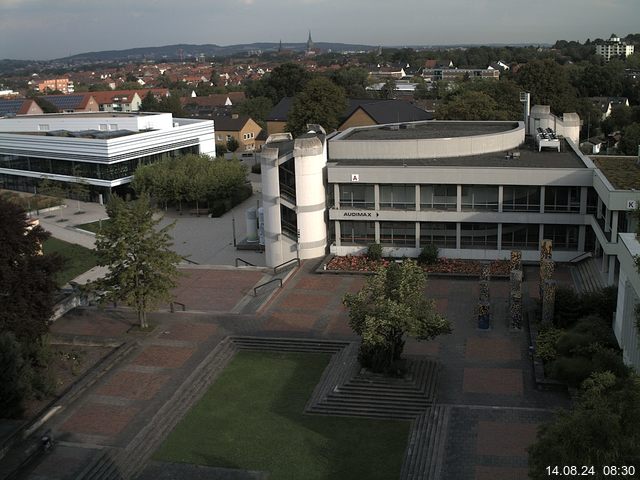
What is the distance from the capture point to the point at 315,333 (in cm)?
2919

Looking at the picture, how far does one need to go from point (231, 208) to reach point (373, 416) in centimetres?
3492

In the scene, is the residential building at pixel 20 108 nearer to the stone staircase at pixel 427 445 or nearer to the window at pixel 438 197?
the window at pixel 438 197

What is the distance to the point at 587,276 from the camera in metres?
34.0

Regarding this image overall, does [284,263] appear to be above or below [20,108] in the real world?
below

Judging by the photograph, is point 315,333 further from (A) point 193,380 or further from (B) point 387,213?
(B) point 387,213

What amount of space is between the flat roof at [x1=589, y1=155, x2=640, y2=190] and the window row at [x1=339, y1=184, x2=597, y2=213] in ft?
5.58

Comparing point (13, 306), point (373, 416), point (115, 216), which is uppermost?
point (115, 216)

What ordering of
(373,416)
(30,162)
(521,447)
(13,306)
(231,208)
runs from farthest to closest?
(30,162)
(231,208)
(13,306)
(373,416)
(521,447)

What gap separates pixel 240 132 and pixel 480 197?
57229 millimetres

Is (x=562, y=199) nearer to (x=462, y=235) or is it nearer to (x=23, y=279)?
(x=462, y=235)

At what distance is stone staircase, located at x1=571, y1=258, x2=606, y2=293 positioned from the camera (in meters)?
32.4

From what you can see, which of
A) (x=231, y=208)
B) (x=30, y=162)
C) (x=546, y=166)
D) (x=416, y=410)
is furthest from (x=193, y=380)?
(x=30, y=162)

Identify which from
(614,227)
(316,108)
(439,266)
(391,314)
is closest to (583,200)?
(614,227)

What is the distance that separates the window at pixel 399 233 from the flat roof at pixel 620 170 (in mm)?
10123
